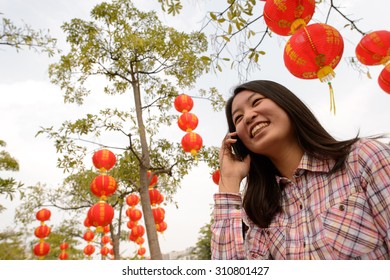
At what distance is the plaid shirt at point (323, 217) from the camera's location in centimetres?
114

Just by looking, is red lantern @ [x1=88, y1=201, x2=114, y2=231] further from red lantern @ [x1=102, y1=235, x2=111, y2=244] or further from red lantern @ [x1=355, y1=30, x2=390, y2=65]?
red lantern @ [x1=102, y1=235, x2=111, y2=244]

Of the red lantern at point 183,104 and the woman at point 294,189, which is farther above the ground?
the red lantern at point 183,104

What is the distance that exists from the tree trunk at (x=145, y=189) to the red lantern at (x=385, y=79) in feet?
13.6

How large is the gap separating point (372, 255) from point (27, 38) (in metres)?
4.57

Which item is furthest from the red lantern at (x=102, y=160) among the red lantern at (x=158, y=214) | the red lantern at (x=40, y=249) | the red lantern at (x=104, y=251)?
the red lantern at (x=104, y=251)

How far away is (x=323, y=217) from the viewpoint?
1238 millimetres

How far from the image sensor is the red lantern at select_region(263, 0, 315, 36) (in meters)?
2.41

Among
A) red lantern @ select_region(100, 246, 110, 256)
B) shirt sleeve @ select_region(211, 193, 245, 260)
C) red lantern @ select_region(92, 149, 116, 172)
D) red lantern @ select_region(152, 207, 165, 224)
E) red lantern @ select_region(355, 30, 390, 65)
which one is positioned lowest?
shirt sleeve @ select_region(211, 193, 245, 260)

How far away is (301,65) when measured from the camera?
8.37ft

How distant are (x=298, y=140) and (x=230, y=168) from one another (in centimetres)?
36

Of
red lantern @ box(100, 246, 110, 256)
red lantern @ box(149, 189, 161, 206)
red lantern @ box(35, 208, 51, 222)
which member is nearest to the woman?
red lantern @ box(149, 189, 161, 206)

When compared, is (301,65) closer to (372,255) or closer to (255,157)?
(255,157)

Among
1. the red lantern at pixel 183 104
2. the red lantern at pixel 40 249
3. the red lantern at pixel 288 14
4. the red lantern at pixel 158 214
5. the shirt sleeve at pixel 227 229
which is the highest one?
the red lantern at pixel 183 104

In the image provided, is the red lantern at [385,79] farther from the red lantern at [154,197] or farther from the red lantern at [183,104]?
the red lantern at [154,197]
